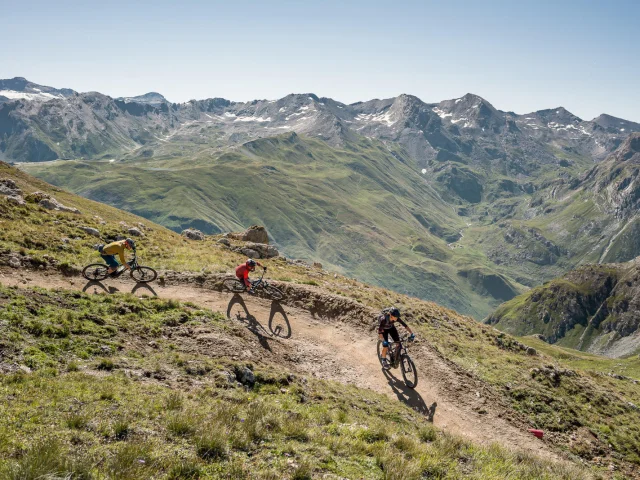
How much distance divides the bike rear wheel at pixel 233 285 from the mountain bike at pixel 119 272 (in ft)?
17.2

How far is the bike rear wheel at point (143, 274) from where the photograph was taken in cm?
2880

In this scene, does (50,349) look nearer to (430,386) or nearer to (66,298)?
(66,298)

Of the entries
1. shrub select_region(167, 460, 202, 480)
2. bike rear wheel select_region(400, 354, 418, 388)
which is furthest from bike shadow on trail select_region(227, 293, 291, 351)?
shrub select_region(167, 460, 202, 480)

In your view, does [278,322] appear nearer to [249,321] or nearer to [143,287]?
[249,321]

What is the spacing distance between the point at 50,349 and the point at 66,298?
5.98 m

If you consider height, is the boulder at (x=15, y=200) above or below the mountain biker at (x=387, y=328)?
above


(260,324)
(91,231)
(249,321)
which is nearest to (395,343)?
(260,324)

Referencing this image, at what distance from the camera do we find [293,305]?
30.7 metres

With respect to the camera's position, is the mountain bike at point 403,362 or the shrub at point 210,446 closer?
the shrub at point 210,446

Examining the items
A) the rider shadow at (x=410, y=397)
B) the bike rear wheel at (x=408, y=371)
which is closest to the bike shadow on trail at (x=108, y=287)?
the rider shadow at (x=410, y=397)

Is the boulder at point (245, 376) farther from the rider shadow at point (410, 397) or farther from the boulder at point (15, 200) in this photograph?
the boulder at point (15, 200)

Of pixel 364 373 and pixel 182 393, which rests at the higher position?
pixel 182 393

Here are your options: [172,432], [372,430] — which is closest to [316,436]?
[372,430]

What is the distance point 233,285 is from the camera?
97.9 feet
